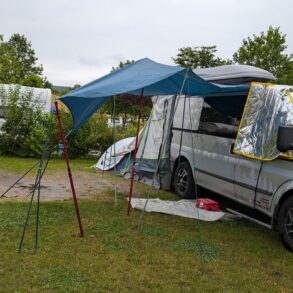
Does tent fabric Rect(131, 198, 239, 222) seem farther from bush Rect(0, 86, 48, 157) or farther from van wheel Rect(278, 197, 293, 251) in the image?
bush Rect(0, 86, 48, 157)

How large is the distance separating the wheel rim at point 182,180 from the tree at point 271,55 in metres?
14.9

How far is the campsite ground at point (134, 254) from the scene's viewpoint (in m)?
4.15

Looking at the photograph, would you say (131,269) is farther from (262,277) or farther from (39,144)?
(39,144)

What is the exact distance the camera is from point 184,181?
8.39 metres

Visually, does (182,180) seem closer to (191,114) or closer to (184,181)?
(184,181)

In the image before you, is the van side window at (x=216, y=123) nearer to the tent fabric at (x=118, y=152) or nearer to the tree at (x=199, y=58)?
the tent fabric at (x=118, y=152)

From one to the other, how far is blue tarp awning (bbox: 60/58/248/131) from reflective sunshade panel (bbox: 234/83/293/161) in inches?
25.5

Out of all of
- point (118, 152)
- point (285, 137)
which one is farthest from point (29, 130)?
point (285, 137)

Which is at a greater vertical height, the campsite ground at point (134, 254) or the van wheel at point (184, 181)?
the van wheel at point (184, 181)

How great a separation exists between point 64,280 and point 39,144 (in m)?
9.66

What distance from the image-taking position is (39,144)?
13328 mm

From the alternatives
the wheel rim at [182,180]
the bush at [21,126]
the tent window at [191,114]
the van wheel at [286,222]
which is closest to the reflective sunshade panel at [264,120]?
the van wheel at [286,222]

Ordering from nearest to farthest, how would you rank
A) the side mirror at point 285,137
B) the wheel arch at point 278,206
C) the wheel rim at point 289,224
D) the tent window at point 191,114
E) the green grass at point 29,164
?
the side mirror at point 285,137, the wheel rim at point 289,224, the wheel arch at point 278,206, the tent window at point 191,114, the green grass at point 29,164

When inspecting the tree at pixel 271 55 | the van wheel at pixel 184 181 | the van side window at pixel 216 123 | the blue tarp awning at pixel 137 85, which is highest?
the tree at pixel 271 55
